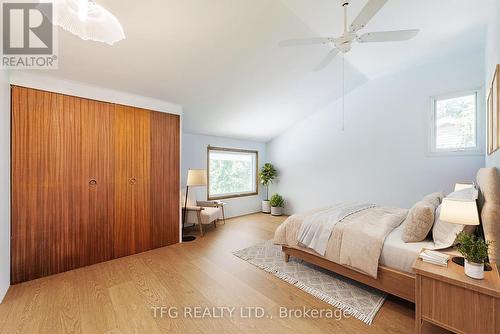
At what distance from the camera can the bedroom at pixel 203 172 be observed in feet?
5.69

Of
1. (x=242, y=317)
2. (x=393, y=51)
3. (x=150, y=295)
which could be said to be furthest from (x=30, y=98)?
(x=393, y=51)

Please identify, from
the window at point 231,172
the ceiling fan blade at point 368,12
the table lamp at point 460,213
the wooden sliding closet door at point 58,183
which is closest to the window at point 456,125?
the table lamp at point 460,213

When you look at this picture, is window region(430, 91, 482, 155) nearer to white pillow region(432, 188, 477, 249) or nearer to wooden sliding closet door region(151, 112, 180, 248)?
white pillow region(432, 188, 477, 249)

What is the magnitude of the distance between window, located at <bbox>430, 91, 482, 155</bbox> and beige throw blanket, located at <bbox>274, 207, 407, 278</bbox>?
1897mm

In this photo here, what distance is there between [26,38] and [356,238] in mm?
3879

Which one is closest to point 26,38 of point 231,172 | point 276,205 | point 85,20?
point 85,20

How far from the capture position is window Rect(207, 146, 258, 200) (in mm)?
5191

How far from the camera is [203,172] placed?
12.3 ft

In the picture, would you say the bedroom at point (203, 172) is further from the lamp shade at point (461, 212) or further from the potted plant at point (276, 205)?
the potted plant at point (276, 205)

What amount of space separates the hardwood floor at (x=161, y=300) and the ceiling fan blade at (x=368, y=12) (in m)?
2.54

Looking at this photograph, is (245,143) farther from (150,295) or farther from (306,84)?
(150,295)

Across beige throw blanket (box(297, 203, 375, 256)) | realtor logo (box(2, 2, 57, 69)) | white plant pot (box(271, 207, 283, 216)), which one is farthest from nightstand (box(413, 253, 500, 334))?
white plant pot (box(271, 207, 283, 216))

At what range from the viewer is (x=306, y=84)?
3.88 m

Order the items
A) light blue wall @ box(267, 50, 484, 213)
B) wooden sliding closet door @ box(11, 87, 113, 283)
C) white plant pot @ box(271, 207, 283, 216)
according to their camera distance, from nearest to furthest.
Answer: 1. wooden sliding closet door @ box(11, 87, 113, 283)
2. light blue wall @ box(267, 50, 484, 213)
3. white plant pot @ box(271, 207, 283, 216)
